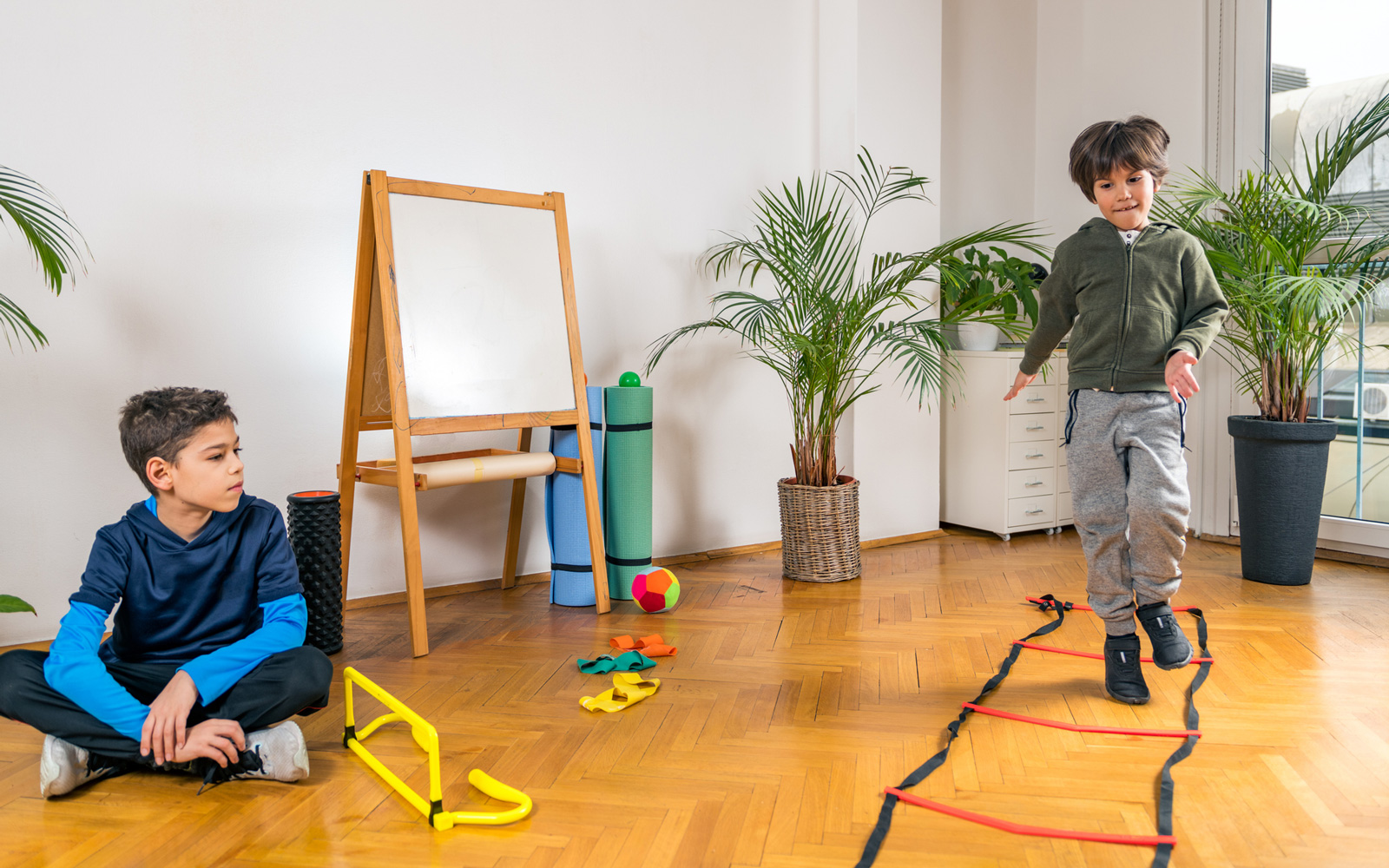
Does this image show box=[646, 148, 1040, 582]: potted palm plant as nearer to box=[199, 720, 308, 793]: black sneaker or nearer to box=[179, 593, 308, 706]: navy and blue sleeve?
box=[179, 593, 308, 706]: navy and blue sleeve

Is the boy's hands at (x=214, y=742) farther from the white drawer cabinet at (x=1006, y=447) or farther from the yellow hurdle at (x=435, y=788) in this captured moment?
the white drawer cabinet at (x=1006, y=447)

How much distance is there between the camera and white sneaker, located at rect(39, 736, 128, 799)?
1.72 meters

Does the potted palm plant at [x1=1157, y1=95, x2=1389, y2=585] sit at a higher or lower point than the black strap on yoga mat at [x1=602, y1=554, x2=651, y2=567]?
higher

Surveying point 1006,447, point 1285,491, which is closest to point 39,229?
point 1006,447

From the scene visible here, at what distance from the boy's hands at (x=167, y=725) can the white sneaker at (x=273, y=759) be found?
13 centimetres

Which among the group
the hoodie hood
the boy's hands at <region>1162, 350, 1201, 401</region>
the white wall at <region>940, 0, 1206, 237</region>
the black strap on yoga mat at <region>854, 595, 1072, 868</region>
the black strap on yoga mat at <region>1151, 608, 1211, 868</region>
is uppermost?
the white wall at <region>940, 0, 1206, 237</region>

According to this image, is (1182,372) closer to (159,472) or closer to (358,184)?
(159,472)

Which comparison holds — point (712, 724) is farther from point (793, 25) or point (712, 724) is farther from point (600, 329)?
point (793, 25)

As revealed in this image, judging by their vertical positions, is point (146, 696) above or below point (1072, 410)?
below

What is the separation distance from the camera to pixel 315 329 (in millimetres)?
3010

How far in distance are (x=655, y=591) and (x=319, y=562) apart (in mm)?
983

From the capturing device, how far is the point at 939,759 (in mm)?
1828

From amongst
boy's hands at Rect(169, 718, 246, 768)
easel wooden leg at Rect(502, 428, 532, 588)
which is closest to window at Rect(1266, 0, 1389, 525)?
easel wooden leg at Rect(502, 428, 532, 588)

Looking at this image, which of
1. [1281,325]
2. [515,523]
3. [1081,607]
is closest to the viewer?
[1081,607]
